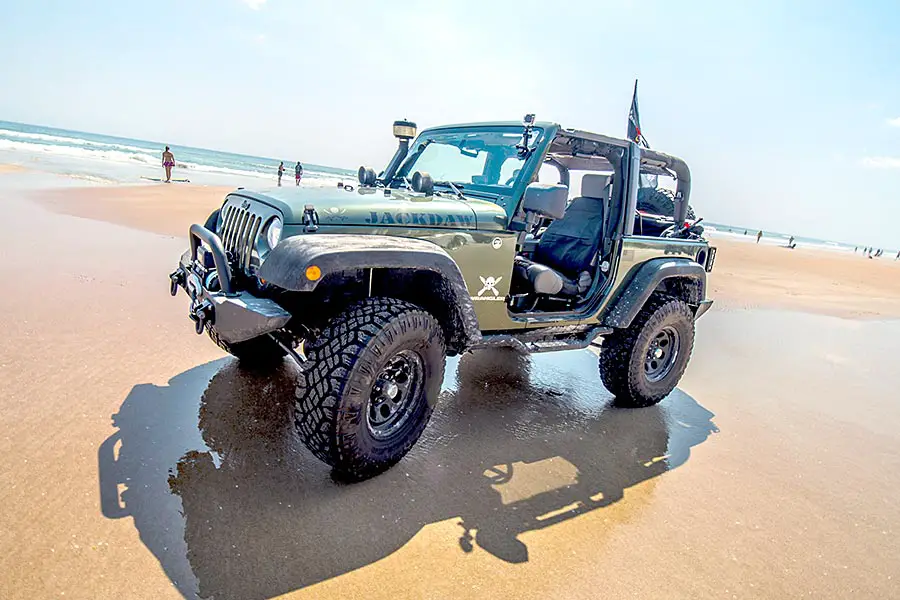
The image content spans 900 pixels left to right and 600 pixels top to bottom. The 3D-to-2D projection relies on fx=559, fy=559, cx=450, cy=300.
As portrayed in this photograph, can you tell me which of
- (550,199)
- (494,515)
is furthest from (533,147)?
(494,515)

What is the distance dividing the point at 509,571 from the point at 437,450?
1057 mm

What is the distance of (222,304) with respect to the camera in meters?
2.62

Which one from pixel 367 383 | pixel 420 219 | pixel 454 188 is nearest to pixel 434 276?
pixel 420 219

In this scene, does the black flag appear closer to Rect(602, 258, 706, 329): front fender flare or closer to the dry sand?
Rect(602, 258, 706, 329): front fender flare

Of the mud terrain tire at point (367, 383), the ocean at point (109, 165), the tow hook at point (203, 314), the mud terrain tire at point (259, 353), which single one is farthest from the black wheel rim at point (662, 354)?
the ocean at point (109, 165)

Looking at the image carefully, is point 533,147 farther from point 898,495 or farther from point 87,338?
point 87,338

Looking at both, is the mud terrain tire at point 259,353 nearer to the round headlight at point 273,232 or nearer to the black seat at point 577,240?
the round headlight at point 273,232

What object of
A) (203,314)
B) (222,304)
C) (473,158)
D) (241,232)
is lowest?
(203,314)

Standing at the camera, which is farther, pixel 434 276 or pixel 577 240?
pixel 577 240

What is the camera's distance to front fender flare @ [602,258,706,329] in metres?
4.06

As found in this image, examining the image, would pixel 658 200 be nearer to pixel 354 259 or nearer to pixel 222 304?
pixel 354 259

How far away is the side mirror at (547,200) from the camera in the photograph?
332 cm

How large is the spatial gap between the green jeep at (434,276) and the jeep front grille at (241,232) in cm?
1

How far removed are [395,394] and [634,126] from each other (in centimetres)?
297
